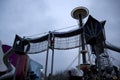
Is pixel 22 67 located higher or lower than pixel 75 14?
lower

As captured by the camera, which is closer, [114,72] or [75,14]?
[114,72]

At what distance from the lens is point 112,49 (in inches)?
843

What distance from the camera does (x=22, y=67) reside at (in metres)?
15.0

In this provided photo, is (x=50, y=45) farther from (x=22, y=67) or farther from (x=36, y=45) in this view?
(x=22, y=67)

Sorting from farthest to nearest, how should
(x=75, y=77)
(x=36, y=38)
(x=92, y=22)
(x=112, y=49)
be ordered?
(x=112, y=49), (x=36, y=38), (x=92, y=22), (x=75, y=77)

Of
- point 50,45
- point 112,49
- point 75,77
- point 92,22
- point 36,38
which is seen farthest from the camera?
point 112,49

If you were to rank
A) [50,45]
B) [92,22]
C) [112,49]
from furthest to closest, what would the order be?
[112,49] → [50,45] → [92,22]

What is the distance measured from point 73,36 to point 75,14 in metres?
9.04

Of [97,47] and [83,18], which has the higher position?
[83,18]

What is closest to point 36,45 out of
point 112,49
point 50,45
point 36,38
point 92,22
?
point 36,38

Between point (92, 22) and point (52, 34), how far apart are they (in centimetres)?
526

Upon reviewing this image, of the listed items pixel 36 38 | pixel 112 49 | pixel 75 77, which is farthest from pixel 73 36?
pixel 112 49

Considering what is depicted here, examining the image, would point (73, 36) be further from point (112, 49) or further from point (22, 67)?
point (112, 49)

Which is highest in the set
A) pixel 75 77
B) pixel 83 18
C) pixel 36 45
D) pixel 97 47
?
pixel 83 18
